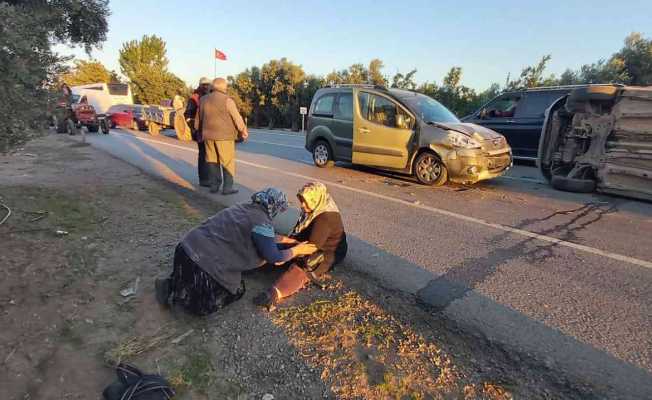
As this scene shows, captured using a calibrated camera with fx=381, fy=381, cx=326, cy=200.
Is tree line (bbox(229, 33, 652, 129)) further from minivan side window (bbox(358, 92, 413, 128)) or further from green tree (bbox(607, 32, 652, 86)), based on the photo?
minivan side window (bbox(358, 92, 413, 128))

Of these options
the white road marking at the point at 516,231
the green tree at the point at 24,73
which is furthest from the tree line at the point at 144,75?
the white road marking at the point at 516,231

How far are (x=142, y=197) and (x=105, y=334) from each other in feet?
13.0

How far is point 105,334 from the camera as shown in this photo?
108 inches

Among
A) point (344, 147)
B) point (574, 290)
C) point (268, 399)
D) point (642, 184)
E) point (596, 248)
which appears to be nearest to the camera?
point (268, 399)

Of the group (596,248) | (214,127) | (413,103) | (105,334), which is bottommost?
(105,334)

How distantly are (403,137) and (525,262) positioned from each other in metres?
4.28

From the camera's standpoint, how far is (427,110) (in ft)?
25.7

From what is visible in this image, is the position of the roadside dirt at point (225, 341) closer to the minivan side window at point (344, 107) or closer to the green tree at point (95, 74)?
the minivan side window at point (344, 107)

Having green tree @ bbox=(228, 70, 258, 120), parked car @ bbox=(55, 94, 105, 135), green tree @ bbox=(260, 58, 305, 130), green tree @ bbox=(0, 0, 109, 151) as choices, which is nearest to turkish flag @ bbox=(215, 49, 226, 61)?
green tree @ bbox=(260, 58, 305, 130)

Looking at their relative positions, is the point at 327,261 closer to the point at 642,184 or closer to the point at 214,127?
the point at 214,127

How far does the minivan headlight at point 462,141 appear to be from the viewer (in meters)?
6.95

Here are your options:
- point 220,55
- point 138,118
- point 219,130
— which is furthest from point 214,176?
point 220,55

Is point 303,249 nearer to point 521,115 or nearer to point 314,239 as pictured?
point 314,239

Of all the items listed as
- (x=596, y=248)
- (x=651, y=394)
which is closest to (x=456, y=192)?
(x=596, y=248)
